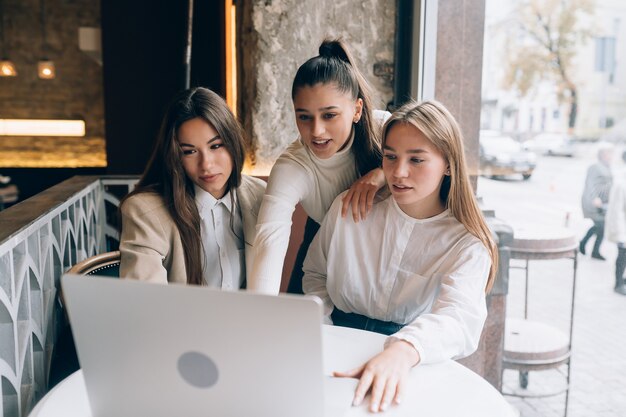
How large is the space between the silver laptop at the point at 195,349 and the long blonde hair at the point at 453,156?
2.79ft

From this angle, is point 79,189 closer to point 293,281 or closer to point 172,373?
point 293,281

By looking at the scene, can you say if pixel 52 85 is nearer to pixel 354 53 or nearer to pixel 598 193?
pixel 354 53

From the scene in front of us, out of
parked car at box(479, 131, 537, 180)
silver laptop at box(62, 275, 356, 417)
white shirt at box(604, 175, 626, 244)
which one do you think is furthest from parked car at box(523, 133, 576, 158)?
silver laptop at box(62, 275, 356, 417)

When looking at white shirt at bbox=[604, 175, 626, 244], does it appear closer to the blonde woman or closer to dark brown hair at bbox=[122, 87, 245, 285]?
the blonde woman

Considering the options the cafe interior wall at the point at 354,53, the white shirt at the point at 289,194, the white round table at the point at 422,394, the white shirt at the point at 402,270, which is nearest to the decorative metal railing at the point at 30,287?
the white round table at the point at 422,394

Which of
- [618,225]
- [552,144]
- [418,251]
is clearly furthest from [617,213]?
[418,251]

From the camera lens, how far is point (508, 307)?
2350 millimetres

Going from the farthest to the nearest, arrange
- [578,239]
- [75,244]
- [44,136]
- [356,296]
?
[44,136] → [75,244] → [578,239] → [356,296]

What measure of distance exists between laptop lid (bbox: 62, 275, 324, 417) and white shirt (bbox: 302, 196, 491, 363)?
58cm

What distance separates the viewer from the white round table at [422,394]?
102cm

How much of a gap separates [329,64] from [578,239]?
1.08 metres

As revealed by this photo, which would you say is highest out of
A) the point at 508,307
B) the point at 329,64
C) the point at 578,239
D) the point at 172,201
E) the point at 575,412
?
the point at 329,64

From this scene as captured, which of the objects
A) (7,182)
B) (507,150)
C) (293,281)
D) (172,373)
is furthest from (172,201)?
(7,182)

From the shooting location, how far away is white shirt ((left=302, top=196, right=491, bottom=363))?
1359 mm
